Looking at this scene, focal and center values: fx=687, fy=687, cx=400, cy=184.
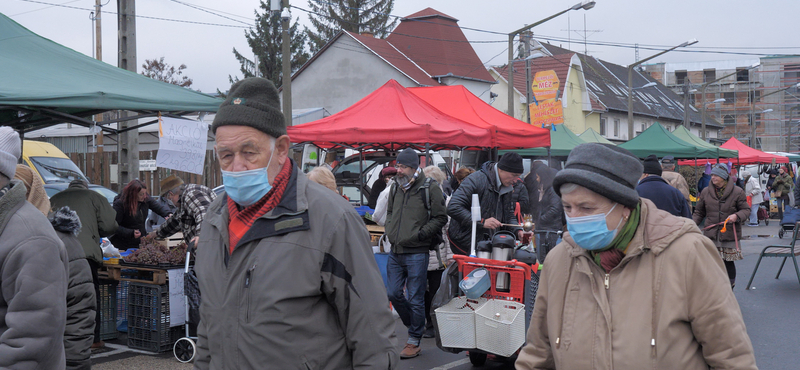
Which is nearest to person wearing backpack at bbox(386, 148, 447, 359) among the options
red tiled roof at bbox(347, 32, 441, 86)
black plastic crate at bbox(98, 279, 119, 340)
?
black plastic crate at bbox(98, 279, 119, 340)

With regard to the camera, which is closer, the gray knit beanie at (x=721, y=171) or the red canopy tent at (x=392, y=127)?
the gray knit beanie at (x=721, y=171)

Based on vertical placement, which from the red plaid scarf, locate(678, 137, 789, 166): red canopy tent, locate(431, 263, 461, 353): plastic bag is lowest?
locate(431, 263, 461, 353): plastic bag

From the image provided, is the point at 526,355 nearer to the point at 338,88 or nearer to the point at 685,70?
the point at 338,88

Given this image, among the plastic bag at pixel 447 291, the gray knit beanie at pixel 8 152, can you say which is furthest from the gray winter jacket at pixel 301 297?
the plastic bag at pixel 447 291

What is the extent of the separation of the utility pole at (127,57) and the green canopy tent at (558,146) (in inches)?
420

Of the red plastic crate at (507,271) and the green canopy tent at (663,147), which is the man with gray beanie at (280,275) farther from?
the green canopy tent at (663,147)

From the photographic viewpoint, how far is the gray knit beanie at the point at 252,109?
2.41 m

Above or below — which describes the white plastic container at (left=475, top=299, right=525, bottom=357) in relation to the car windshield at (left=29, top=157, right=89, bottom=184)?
below

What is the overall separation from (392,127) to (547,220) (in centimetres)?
434

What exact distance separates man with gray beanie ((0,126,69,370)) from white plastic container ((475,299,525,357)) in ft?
12.1

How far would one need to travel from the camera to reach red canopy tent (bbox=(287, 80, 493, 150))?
11305 millimetres

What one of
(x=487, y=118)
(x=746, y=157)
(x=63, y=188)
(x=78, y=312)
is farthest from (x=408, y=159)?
(x=746, y=157)

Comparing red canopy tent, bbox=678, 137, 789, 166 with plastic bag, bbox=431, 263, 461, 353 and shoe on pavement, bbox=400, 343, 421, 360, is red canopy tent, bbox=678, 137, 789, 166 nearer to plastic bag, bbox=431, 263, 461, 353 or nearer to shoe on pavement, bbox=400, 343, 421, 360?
shoe on pavement, bbox=400, 343, 421, 360

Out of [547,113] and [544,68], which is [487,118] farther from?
[544,68]
